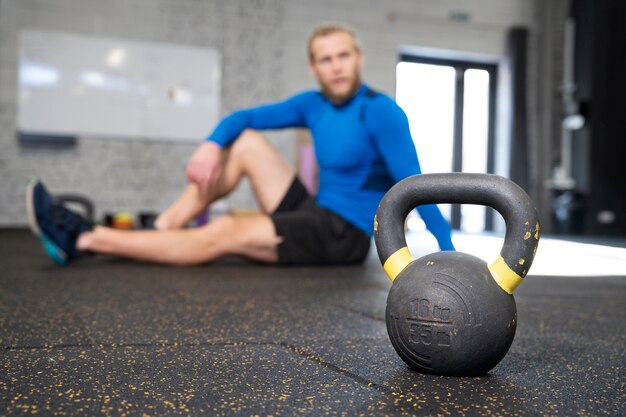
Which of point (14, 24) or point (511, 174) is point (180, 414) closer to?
point (14, 24)

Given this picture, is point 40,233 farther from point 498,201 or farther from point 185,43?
point 185,43

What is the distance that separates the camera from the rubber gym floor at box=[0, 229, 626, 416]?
67cm

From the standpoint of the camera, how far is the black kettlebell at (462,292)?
735mm

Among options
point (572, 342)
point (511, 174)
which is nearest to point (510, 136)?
point (511, 174)

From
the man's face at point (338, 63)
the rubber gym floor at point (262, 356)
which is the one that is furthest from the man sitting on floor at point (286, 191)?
the rubber gym floor at point (262, 356)

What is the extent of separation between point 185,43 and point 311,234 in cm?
399

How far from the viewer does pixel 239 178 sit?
7.32 ft

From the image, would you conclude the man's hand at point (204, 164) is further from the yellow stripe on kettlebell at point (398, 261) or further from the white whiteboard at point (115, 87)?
the white whiteboard at point (115, 87)

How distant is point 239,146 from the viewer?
7.22ft

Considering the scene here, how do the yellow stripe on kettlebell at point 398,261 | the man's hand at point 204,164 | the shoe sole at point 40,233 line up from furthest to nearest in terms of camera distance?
the man's hand at point 204,164, the shoe sole at point 40,233, the yellow stripe on kettlebell at point 398,261

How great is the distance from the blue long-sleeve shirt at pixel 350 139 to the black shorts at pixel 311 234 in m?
0.05

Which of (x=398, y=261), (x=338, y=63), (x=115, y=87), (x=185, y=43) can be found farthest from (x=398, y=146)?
(x=185, y=43)

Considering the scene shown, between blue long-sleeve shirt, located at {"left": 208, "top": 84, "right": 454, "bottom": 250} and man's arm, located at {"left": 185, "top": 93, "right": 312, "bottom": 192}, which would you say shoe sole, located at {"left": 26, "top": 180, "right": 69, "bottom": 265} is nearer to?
man's arm, located at {"left": 185, "top": 93, "right": 312, "bottom": 192}

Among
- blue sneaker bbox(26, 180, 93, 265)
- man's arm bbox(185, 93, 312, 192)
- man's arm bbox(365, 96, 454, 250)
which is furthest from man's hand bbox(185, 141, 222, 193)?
man's arm bbox(365, 96, 454, 250)
